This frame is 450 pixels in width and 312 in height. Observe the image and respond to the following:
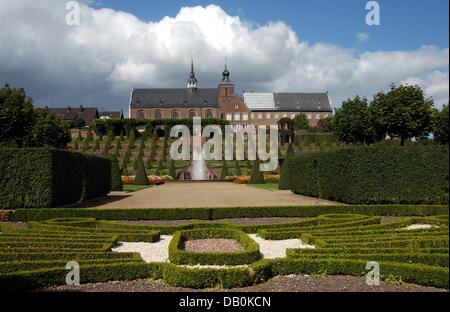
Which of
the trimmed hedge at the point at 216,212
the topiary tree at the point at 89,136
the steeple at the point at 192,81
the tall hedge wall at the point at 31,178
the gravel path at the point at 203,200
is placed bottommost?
the gravel path at the point at 203,200

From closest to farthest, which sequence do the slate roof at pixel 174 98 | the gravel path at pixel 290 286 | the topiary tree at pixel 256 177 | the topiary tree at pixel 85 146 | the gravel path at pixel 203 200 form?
the gravel path at pixel 290 286
the gravel path at pixel 203 200
the topiary tree at pixel 256 177
the topiary tree at pixel 85 146
the slate roof at pixel 174 98

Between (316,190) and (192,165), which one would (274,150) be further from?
(316,190)

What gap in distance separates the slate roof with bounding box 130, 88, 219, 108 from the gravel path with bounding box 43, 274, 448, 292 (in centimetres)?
7520

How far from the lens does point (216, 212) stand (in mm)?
11359

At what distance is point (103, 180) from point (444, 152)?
16.2 m

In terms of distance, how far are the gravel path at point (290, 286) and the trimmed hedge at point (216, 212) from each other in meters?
5.99

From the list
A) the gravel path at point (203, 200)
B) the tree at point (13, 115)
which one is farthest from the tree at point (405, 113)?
the tree at point (13, 115)

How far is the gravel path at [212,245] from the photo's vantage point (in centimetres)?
705

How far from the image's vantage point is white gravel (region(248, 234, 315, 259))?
22.1 ft

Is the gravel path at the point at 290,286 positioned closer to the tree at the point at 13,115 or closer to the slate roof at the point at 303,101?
the tree at the point at 13,115

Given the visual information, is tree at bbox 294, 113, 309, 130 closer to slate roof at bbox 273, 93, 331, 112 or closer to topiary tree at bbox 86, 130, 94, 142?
slate roof at bbox 273, 93, 331, 112

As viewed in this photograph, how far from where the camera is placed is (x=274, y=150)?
173ft

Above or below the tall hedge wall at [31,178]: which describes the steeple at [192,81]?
above
